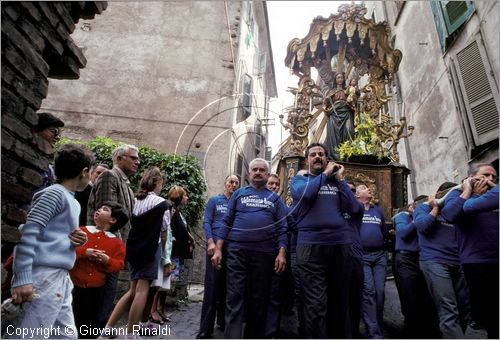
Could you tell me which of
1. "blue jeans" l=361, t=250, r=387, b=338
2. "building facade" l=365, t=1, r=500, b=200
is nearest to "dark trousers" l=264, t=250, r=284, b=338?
"blue jeans" l=361, t=250, r=387, b=338

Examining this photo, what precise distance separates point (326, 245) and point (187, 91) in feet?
33.6

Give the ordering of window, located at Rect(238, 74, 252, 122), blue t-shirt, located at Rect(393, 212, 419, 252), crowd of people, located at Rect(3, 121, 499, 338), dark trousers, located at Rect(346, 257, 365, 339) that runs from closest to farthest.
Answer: crowd of people, located at Rect(3, 121, 499, 338) → dark trousers, located at Rect(346, 257, 365, 339) → blue t-shirt, located at Rect(393, 212, 419, 252) → window, located at Rect(238, 74, 252, 122)

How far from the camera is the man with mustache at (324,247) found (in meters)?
3.36

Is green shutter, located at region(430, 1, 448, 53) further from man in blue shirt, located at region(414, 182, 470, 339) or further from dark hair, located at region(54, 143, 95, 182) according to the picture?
dark hair, located at region(54, 143, 95, 182)

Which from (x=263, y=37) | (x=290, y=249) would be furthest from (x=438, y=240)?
(x=263, y=37)

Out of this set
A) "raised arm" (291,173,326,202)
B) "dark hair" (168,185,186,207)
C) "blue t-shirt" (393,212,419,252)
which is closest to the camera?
"raised arm" (291,173,326,202)

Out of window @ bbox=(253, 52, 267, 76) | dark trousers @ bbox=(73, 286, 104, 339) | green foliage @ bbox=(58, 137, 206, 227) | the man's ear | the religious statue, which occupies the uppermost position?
window @ bbox=(253, 52, 267, 76)

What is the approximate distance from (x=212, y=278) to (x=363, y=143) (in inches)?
197

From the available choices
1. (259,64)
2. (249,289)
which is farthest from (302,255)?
(259,64)

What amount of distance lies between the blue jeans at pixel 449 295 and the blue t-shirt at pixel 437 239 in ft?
0.23

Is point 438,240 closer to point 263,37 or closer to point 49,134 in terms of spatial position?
point 49,134

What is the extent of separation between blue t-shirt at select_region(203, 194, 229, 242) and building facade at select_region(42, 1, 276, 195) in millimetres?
6590

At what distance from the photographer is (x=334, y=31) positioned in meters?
9.02

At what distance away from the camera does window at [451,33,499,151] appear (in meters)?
8.27
